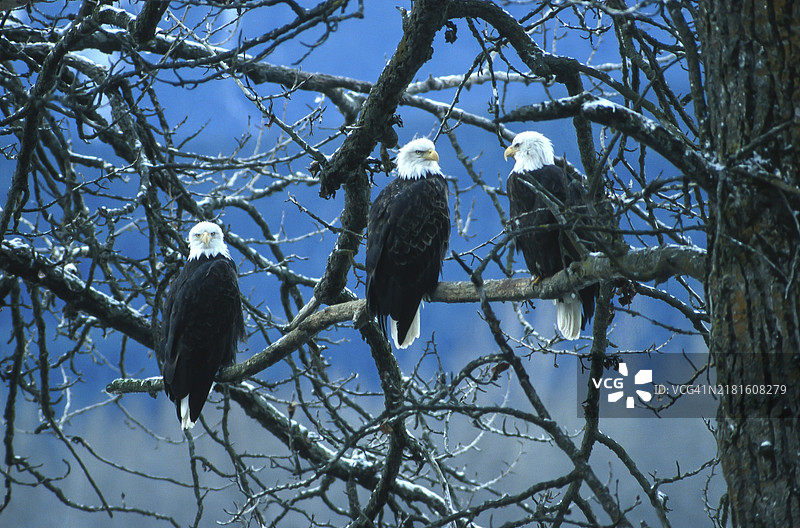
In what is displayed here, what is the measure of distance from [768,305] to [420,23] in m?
1.37

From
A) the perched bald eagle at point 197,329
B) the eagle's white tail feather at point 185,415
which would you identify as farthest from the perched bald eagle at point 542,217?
the eagle's white tail feather at point 185,415

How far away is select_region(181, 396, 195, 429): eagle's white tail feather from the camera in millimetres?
3734

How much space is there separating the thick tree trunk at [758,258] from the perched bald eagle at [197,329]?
267 cm

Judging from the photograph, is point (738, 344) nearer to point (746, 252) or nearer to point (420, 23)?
point (746, 252)

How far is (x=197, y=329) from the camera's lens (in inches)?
144

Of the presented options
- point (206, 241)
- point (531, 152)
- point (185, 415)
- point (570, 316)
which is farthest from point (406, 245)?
point (185, 415)

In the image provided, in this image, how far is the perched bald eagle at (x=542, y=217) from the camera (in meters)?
3.27

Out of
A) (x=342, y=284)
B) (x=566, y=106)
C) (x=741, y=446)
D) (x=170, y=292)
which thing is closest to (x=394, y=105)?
(x=342, y=284)

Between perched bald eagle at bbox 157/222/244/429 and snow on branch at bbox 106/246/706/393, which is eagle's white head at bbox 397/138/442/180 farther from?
perched bald eagle at bbox 157/222/244/429

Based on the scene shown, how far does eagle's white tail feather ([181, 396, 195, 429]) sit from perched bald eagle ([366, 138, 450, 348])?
1.24 meters

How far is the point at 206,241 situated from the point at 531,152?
69.3 inches

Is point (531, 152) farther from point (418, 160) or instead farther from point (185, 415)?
point (185, 415)

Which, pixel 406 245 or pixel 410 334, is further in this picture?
pixel 410 334

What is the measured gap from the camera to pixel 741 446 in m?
1.45
